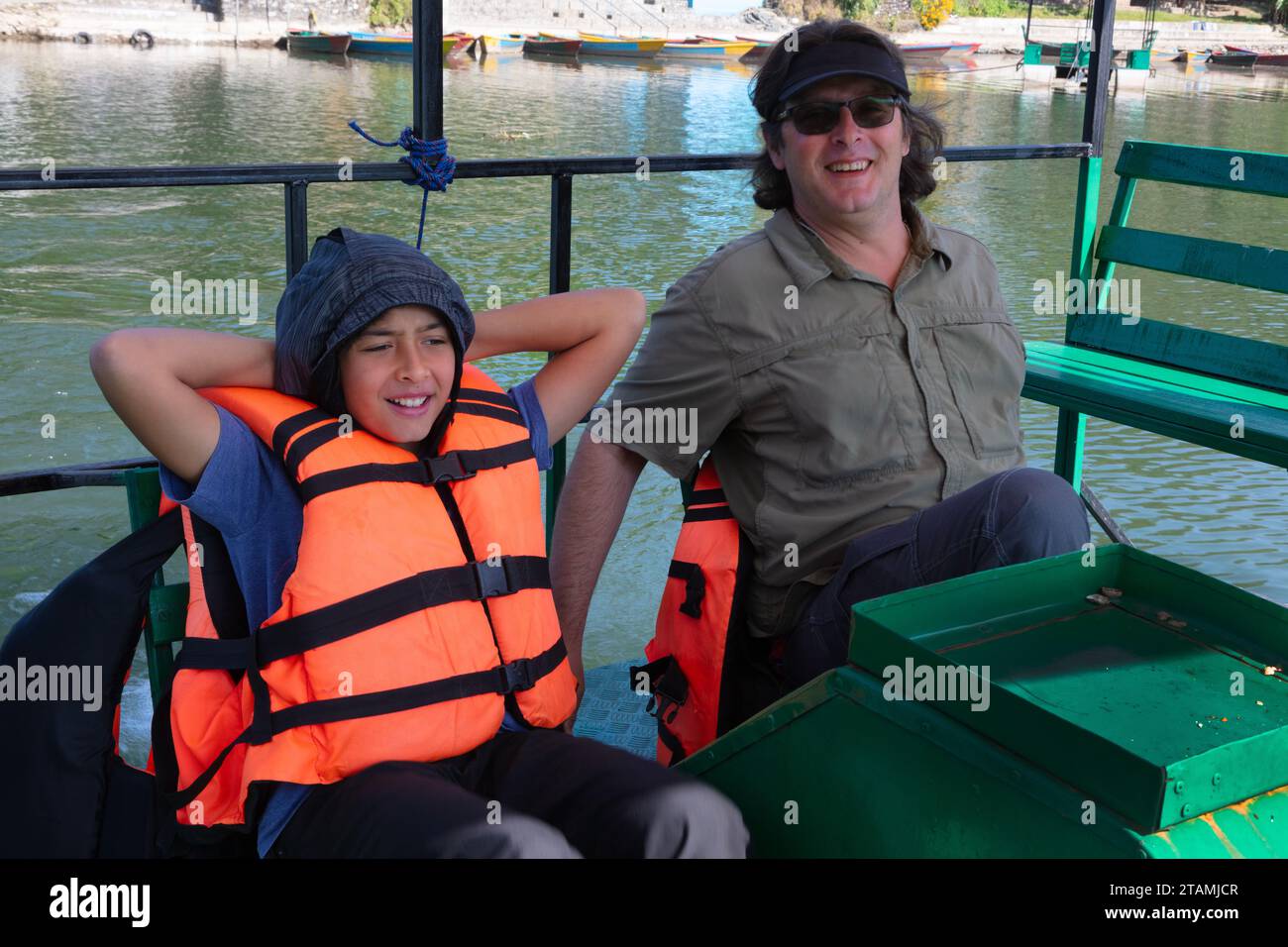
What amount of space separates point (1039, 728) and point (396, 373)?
0.89 m

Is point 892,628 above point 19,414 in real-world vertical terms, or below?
above

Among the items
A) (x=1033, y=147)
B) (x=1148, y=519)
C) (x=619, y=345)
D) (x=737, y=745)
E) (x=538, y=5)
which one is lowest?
(x=1148, y=519)

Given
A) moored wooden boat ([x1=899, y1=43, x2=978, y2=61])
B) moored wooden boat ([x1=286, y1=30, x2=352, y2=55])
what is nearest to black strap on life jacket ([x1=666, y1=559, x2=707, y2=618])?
moored wooden boat ([x1=286, y1=30, x2=352, y2=55])

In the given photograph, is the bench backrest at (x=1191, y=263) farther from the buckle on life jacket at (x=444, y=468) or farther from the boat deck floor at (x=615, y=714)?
the buckle on life jacket at (x=444, y=468)

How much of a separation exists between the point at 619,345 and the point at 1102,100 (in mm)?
1572

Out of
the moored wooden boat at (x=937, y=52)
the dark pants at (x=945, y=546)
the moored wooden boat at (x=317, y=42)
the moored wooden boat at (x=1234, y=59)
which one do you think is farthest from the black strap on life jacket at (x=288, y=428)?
the moored wooden boat at (x=1234, y=59)

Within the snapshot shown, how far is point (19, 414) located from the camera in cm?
493

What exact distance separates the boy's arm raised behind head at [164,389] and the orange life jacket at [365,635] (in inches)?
3.2

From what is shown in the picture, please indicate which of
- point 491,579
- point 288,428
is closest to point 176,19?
point 288,428

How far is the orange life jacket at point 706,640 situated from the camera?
208 centimetres

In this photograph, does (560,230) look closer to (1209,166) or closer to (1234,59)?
(1209,166)

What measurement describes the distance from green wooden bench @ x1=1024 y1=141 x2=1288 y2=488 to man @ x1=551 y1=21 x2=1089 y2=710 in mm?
666
